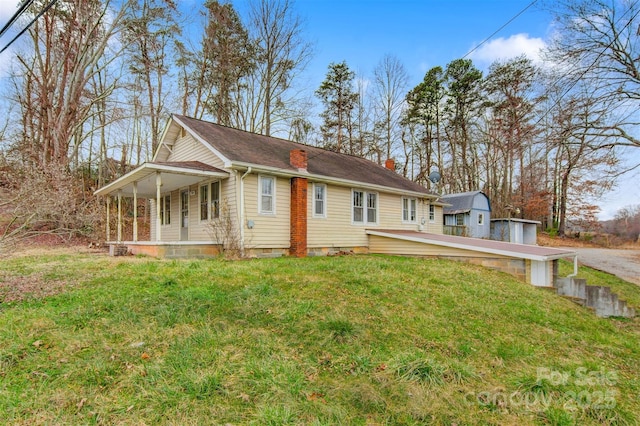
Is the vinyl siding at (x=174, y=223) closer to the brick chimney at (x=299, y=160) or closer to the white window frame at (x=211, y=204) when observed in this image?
the white window frame at (x=211, y=204)

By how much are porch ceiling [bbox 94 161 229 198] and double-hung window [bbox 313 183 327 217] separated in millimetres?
3308

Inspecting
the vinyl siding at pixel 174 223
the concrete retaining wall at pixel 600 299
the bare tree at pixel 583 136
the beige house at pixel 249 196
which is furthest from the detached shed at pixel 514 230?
the vinyl siding at pixel 174 223

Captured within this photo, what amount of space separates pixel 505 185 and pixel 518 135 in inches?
903

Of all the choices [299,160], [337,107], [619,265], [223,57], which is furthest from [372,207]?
[337,107]

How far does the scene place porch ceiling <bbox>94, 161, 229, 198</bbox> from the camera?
9.60 m

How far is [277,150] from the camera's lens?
1356cm

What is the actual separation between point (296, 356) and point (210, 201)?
864cm

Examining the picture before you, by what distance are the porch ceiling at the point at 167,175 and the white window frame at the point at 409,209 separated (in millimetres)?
9257

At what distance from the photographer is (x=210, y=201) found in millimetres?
11422

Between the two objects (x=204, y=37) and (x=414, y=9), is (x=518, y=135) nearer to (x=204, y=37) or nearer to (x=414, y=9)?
(x=414, y=9)

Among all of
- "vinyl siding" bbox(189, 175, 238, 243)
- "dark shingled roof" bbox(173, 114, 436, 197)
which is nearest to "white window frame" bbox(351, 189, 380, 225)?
"dark shingled roof" bbox(173, 114, 436, 197)

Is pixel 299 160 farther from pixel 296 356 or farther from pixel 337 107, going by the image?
pixel 337 107

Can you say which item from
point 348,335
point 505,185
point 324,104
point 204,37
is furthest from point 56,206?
point 505,185

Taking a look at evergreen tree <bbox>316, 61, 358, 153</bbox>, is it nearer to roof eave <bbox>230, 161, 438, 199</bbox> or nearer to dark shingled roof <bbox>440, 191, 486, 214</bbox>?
dark shingled roof <bbox>440, 191, 486, 214</bbox>
